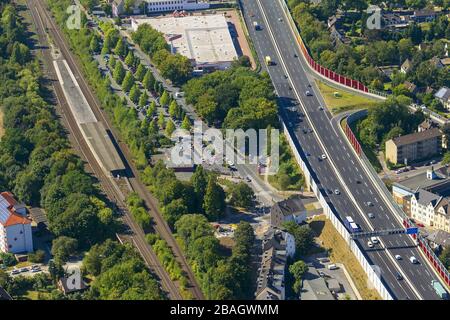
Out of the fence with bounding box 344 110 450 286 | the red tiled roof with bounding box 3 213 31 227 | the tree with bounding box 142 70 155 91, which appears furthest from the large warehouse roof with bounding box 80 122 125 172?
the fence with bounding box 344 110 450 286

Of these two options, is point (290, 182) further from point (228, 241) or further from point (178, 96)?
point (178, 96)

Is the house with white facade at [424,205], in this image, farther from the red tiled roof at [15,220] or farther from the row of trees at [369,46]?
the red tiled roof at [15,220]

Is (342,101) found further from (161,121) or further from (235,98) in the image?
(161,121)

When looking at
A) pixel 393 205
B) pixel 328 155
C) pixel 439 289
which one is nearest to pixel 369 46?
pixel 328 155

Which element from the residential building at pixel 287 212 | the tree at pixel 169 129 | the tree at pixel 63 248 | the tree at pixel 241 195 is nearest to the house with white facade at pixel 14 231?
the tree at pixel 63 248

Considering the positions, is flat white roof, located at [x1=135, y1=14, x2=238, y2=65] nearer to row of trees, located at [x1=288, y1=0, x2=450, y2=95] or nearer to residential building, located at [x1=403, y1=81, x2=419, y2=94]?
row of trees, located at [x1=288, y1=0, x2=450, y2=95]

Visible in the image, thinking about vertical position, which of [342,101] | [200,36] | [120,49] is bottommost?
[342,101]
